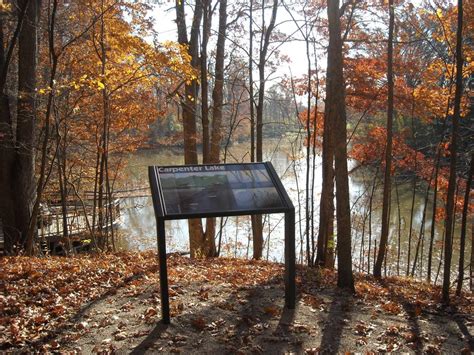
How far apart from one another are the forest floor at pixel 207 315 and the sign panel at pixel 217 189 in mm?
1399

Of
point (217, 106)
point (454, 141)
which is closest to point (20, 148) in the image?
point (217, 106)

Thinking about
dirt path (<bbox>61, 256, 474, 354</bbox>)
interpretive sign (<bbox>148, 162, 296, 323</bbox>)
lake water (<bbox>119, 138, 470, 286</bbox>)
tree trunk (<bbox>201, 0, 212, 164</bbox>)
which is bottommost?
lake water (<bbox>119, 138, 470, 286</bbox>)

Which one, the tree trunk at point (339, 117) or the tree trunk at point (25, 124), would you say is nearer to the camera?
the tree trunk at point (339, 117)

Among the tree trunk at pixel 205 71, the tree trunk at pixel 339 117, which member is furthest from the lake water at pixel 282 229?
the tree trunk at pixel 339 117

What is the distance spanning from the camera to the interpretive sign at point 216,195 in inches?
185

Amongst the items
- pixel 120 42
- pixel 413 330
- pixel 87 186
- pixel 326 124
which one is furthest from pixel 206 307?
pixel 87 186

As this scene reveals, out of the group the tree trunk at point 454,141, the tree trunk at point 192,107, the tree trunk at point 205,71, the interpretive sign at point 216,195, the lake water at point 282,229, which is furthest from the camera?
the lake water at point 282,229

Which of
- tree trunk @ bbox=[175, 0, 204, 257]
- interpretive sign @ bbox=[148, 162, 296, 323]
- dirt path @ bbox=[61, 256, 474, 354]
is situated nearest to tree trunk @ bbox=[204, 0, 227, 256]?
tree trunk @ bbox=[175, 0, 204, 257]

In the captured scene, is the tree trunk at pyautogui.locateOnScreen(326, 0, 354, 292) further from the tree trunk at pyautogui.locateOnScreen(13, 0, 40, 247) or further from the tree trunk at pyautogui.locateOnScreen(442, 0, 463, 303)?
the tree trunk at pyautogui.locateOnScreen(13, 0, 40, 247)

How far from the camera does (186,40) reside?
42.7 feet

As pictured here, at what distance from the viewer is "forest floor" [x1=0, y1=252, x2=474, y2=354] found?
14.9 feet

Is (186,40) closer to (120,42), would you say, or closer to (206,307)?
(120,42)

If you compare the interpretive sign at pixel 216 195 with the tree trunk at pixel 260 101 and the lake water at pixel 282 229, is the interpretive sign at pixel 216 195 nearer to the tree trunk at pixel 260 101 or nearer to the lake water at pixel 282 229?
the tree trunk at pixel 260 101

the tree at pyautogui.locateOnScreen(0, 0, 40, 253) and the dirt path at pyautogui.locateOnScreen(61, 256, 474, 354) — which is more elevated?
the tree at pyautogui.locateOnScreen(0, 0, 40, 253)
